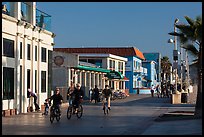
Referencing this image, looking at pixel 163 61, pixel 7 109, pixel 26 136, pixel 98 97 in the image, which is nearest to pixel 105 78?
pixel 98 97

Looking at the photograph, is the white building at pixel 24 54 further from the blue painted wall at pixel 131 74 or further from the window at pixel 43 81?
the blue painted wall at pixel 131 74

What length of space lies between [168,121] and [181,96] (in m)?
21.1

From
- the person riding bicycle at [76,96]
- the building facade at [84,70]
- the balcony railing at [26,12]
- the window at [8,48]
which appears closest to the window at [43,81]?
the balcony railing at [26,12]

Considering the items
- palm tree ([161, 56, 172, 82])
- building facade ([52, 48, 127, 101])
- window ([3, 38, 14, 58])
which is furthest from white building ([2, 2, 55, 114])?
palm tree ([161, 56, 172, 82])

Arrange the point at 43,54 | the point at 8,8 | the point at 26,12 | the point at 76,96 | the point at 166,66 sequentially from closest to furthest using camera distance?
the point at 76,96 < the point at 8,8 < the point at 26,12 < the point at 43,54 < the point at 166,66

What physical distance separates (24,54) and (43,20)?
4.55 m

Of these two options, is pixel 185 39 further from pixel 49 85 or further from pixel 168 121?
pixel 49 85

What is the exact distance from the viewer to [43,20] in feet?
102

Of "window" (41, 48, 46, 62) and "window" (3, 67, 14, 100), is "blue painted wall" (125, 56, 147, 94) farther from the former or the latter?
"window" (3, 67, 14, 100)

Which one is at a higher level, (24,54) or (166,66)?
(166,66)

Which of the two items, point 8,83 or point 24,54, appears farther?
point 24,54

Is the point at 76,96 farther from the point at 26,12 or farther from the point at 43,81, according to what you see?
the point at 43,81

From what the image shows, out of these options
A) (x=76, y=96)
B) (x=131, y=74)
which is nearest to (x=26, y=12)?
(x=76, y=96)

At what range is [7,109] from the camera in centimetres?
2439
